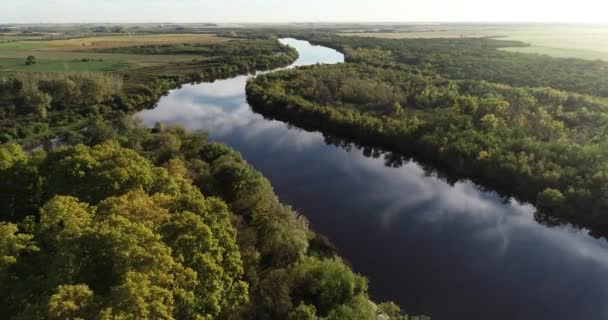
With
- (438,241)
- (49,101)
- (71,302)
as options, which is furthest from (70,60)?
(71,302)

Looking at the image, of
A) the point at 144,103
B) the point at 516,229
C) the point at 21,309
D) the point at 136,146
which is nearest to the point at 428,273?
the point at 516,229

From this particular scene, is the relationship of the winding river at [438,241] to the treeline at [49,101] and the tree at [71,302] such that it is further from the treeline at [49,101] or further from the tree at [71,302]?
the treeline at [49,101]

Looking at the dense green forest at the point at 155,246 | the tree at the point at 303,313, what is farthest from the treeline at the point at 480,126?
the tree at the point at 303,313

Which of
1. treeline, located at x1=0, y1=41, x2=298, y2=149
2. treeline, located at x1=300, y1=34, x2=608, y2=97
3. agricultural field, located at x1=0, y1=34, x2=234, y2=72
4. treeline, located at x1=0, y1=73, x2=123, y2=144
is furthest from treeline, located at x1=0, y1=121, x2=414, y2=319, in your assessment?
agricultural field, located at x1=0, y1=34, x2=234, y2=72

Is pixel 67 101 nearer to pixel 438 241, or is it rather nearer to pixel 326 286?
pixel 438 241

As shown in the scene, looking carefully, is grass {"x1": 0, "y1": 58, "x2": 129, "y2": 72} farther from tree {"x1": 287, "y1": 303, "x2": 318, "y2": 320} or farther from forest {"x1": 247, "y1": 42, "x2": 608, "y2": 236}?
tree {"x1": 287, "y1": 303, "x2": 318, "y2": 320}

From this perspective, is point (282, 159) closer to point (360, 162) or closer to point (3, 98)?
point (360, 162)
